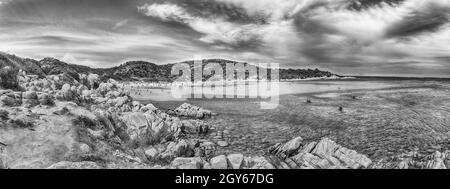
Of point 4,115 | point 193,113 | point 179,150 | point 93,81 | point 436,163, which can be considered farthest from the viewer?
point 93,81

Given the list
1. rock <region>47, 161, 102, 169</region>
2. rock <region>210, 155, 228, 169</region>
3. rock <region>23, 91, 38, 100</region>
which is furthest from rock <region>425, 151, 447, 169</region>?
rock <region>23, 91, 38, 100</region>

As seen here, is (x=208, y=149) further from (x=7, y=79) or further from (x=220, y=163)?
(x=7, y=79)

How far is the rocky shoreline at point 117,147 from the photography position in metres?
13.0

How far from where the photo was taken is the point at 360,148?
19.3 m

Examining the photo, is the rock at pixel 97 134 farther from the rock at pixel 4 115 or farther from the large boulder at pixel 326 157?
the large boulder at pixel 326 157

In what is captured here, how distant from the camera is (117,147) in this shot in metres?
16.2

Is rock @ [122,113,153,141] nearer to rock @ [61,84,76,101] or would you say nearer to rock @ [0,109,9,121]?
rock @ [61,84,76,101]

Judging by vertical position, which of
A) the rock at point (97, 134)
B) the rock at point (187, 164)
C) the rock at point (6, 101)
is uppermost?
the rock at point (6, 101)

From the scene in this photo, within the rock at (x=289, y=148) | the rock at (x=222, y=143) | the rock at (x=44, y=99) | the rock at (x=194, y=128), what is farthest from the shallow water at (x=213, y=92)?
the rock at (x=289, y=148)

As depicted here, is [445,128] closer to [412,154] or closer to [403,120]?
[403,120]

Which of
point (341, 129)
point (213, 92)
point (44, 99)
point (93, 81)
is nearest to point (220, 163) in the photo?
point (44, 99)
